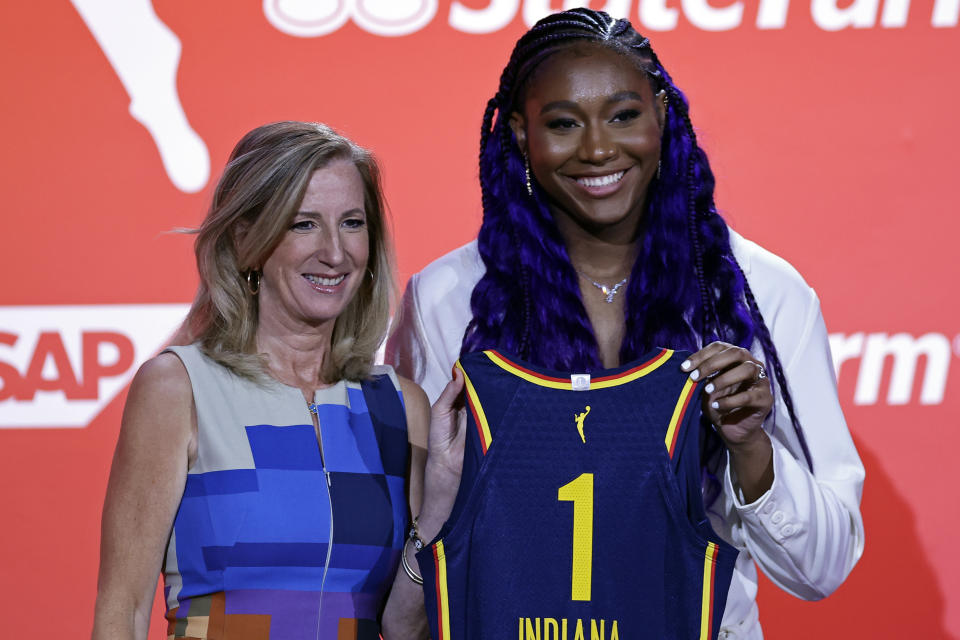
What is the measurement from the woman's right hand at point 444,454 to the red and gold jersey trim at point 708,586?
40 centimetres

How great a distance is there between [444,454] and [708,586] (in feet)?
1.48

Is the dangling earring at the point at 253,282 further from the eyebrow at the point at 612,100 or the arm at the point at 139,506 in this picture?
the eyebrow at the point at 612,100

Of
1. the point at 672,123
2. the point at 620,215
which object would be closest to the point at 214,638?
the point at 620,215

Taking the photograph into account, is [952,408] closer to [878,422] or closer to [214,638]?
[878,422]

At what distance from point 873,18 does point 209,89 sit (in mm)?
1771

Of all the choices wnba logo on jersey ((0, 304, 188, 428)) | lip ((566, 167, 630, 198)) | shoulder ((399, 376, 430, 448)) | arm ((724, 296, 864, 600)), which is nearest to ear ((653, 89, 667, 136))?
lip ((566, 167, 630, 198))

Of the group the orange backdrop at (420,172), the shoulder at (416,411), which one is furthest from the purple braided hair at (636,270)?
the orange backdrop at (420,172)

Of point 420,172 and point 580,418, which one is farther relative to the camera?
point 420,172

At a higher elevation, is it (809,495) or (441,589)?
(809,495)

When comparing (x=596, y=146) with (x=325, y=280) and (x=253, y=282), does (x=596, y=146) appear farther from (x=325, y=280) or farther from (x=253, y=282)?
(x=253, y=282)

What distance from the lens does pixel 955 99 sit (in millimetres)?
2711

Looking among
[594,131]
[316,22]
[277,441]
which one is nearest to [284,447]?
[277,441]

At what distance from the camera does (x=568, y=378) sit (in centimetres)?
165

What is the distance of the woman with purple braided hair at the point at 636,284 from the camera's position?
1.76m
